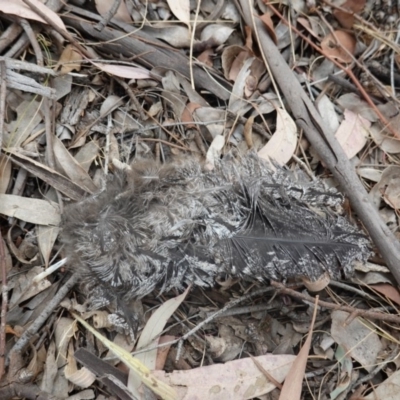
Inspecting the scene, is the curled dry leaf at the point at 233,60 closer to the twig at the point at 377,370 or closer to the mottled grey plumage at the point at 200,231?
the mottled grey plumage at the point at 200,231

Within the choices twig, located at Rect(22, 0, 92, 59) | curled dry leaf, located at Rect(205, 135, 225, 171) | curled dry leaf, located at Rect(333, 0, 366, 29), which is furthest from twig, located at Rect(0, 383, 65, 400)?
curled dry leaf, located at Rect(333, 0, 366, 29)

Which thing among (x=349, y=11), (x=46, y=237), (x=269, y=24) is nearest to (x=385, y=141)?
(x=349, y=11)

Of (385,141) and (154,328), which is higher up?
(385,141)

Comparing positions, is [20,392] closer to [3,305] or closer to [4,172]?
[3,305]

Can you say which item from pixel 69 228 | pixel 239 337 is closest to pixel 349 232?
pixel 239 337

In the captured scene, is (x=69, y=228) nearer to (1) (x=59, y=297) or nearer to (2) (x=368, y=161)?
(1) (x=59, y=297)

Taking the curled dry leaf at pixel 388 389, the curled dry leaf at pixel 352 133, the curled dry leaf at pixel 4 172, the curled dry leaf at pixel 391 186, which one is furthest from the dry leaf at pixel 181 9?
the curled dry leaf at pixel 388 389

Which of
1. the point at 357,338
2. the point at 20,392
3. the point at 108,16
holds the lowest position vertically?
the point at 20,392

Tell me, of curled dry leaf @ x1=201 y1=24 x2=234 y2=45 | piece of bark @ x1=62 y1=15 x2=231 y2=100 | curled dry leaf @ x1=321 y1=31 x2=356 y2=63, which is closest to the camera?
piece of bark @ x1=62 y1=15 x2=231 y2=100

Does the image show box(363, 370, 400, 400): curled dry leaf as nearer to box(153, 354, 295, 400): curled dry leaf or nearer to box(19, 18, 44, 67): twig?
box(153, 354, 295, 400): curled dry leaf
